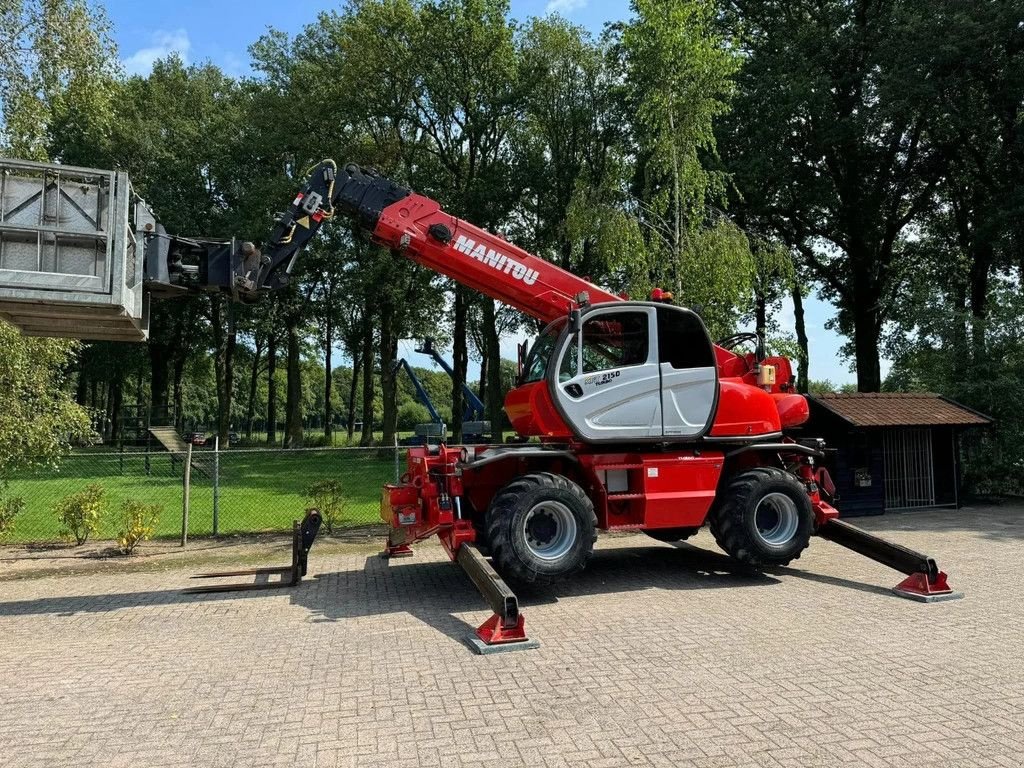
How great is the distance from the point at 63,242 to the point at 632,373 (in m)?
5.85

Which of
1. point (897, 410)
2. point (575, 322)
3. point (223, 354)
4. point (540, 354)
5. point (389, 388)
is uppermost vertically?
point (223, 354)

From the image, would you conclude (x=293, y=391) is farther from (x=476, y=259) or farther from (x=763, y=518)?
(x=763, y=518)

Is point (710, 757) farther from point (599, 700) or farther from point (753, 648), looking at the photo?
point (753, 648)

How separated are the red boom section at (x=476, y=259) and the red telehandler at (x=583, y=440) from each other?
0.06ft

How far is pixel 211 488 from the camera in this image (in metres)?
20.1

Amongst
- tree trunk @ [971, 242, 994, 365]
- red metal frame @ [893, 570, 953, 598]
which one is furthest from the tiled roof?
tree trunk @ [971, 242, 994, 365]

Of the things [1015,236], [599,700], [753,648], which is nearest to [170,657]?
[599,700]

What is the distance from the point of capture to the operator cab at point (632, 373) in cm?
816

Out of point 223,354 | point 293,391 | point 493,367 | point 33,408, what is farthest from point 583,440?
point 223,354

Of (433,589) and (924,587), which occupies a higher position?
(924,587)

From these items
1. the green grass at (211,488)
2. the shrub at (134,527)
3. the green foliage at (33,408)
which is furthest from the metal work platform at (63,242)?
the green grass at (211,488)

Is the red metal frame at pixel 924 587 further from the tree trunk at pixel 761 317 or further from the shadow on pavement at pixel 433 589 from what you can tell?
the tree trunk at pixel 761 317

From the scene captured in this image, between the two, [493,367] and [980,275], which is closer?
[980,275]

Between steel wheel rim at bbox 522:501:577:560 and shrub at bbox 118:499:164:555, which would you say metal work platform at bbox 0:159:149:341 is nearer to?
steel wheel rim at bbox 522:501:577:560
